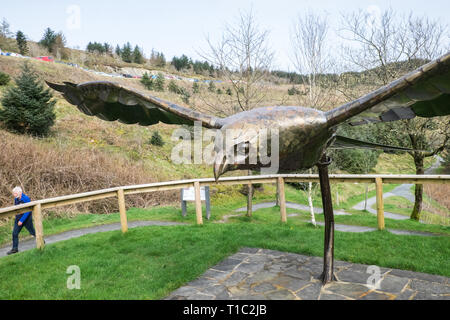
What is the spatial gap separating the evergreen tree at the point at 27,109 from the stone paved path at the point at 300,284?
13.4 meters

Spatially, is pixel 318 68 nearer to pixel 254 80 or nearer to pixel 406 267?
pixel 254 80

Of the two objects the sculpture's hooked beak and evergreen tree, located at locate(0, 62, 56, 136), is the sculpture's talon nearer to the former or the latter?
the sculpture's hooked beak

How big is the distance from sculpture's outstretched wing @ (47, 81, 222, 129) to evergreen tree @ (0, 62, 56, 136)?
1198cm

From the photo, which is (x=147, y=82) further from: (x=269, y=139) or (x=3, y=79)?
(x=269, y=139)

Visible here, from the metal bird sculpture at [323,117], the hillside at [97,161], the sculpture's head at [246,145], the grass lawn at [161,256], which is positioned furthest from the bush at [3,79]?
the sculpture's head at [246,145]

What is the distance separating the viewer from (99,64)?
41.1 metres

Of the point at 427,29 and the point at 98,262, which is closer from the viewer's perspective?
the point at 98,262

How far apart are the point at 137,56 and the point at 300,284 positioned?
55315 mm

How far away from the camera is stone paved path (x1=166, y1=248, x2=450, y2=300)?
2.86 meters

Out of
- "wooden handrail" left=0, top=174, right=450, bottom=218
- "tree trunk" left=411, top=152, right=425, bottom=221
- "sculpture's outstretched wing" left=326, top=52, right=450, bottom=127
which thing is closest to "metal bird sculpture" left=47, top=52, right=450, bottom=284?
"sculpture's outstretched wing" left=326, top=52, right=450, bottom=127
